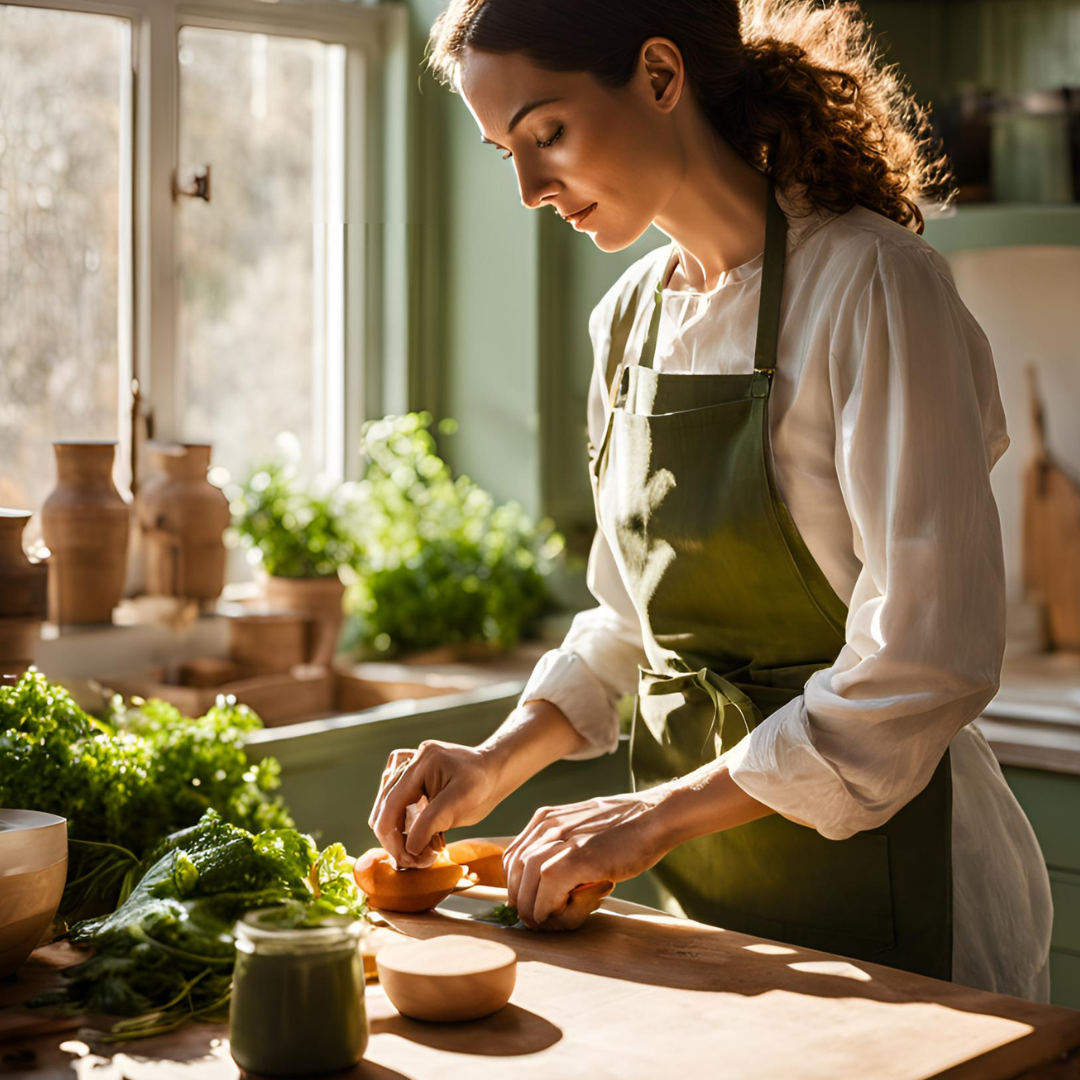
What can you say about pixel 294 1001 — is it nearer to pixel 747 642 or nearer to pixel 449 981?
pixel 449 981

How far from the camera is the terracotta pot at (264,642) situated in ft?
8.14

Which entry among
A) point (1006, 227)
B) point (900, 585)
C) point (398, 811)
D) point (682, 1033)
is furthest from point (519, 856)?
point (1006, 227)

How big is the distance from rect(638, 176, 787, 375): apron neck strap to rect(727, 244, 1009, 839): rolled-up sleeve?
0.10m

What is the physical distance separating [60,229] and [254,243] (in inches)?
17.5

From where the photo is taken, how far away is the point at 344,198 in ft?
9.73

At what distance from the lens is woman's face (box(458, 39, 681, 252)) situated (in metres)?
1.25

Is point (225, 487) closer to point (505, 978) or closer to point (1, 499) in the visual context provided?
point (1, 499)

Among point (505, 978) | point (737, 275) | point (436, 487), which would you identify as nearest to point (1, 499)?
point (436, 487)

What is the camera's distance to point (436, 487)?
2869mm

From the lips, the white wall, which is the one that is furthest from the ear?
the white wall

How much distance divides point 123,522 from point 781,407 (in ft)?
3.98

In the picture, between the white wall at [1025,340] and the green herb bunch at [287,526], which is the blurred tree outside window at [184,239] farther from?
the white wall at [1025,340]

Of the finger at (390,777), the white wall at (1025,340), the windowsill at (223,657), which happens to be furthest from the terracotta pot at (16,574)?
the white wall at (1025,340)

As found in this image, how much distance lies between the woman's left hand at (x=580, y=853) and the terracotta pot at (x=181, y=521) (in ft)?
4.18
